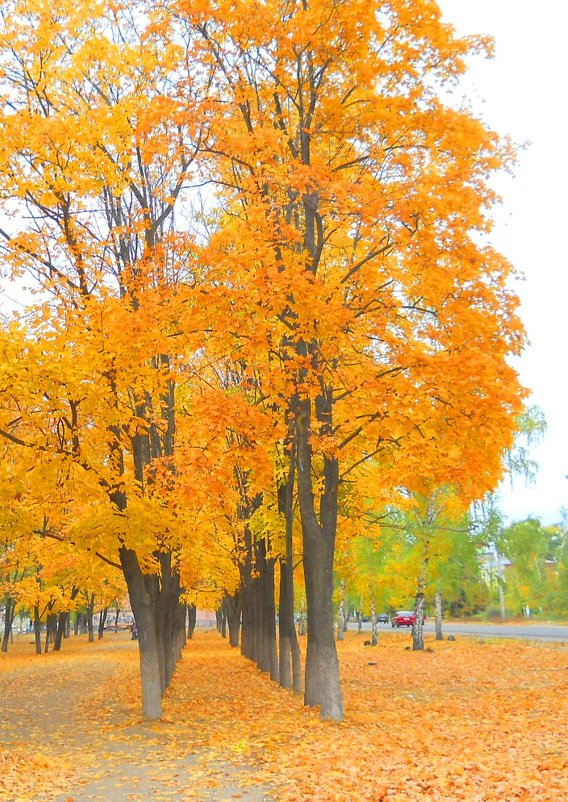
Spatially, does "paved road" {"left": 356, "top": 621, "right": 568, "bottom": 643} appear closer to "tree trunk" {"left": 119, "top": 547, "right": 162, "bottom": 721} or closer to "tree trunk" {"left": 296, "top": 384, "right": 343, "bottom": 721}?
"tree trunk" {"left": 296, "top": 384, "right": 343, "bottom": 721}

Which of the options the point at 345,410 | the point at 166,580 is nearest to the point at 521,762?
the point at 345,410

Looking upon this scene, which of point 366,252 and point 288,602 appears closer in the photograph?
point 366,252

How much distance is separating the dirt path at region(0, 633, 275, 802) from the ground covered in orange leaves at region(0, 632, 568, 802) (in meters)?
0.03

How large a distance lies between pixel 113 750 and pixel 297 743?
2.96 meters

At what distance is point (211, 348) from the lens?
1360cm

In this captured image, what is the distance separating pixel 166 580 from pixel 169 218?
377 inches

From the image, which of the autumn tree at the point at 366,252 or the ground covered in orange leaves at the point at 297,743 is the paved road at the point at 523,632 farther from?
the autumn tree at the point at 366,252

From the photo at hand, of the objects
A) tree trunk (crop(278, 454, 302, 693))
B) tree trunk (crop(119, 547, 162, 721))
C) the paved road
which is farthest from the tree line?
the paved road

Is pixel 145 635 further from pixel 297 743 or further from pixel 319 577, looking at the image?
pixel 297 743

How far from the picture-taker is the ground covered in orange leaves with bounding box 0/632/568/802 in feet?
26.1

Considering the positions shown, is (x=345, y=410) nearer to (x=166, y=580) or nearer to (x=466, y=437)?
(x=466, y=437)

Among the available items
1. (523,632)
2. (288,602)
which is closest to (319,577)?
(288,602)

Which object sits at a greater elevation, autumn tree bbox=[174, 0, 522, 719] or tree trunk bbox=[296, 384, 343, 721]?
autumn tree bbox=[174, 0, 522, 719]

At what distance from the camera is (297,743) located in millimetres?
10742
